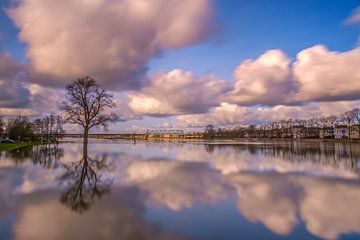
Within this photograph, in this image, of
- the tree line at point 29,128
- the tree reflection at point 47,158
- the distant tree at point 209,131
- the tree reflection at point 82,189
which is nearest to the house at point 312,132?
the distant tree at point 209,131

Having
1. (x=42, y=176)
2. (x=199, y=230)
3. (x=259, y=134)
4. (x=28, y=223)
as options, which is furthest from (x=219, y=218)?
(x=259, y=134)

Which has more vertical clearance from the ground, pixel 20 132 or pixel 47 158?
pixel 20 132

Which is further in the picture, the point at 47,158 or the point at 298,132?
the point at 298,132

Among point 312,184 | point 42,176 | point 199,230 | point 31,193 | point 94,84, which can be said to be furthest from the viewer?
point 94,84

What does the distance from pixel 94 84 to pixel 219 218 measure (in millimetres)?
39478

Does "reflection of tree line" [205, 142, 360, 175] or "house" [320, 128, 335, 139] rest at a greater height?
"house" [320, 128, 335, 139]

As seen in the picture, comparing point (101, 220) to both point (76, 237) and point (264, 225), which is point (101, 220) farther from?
point (264, 225)

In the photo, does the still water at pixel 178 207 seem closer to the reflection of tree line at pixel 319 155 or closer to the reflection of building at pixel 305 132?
the reflection of tree line at pixel 319 155

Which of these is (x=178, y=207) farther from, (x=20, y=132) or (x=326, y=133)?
(x=326, y=133)

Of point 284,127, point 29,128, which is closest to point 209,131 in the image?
point 284,127

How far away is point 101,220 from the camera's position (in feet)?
23.5

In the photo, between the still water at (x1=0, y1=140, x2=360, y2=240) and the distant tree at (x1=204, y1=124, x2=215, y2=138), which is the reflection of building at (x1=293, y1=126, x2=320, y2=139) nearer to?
the distant tree at (x1=204, y1=124, x2=215, y2=138)

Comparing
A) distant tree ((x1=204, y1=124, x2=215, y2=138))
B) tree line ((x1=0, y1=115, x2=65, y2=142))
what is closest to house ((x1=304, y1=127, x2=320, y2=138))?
distant tree ((x1=204, y1=124, x2=215, y2=138))

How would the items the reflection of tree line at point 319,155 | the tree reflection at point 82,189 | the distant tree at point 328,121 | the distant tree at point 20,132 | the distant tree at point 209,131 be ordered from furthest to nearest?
the distant tree at point 209,131 → the distant tree at point 328,121 → the distant tree at point 20,132 → the reflection of tree line at point 319,155 → the tree reflection at point 82,189
